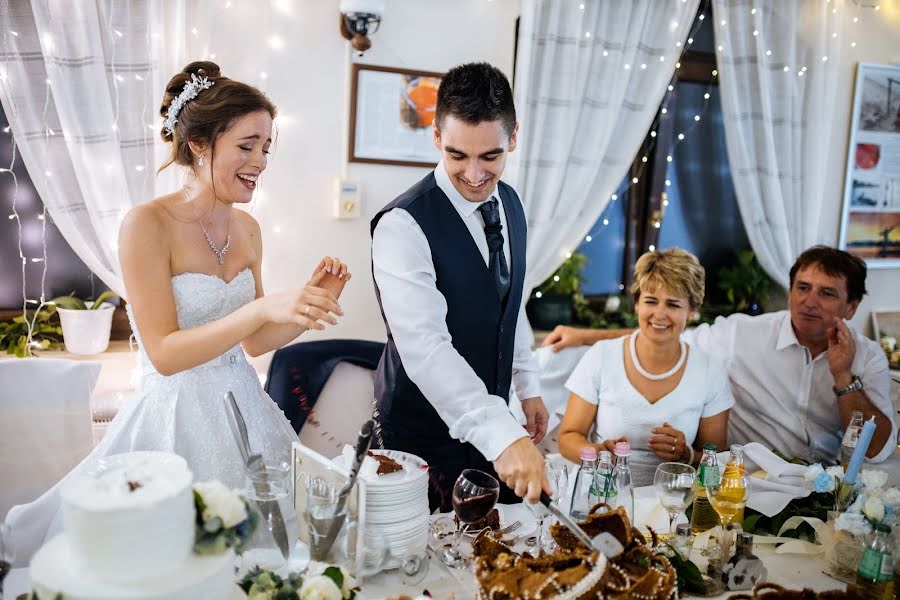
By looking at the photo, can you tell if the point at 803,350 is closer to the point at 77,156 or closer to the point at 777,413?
the point at 777,413

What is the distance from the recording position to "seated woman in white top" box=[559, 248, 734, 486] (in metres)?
2.38

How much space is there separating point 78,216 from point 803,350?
2737 mm

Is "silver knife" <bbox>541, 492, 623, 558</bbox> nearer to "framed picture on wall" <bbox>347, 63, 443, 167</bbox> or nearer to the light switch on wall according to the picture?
the light switch on wall

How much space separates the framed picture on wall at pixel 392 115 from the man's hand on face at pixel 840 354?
5.65 feet

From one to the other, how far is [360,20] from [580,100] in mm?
1099

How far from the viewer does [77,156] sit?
2.74 m

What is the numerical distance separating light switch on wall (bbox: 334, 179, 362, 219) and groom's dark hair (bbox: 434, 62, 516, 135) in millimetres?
1366

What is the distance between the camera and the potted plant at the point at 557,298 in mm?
3775

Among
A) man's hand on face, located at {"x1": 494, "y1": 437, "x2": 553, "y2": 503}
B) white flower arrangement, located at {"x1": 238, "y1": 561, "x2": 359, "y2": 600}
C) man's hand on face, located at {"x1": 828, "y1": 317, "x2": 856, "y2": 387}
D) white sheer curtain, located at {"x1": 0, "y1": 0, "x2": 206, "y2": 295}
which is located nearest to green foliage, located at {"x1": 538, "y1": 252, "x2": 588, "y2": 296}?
man's hand on face, located at {"x1": 828, "y1": 317, "x2": 856, "y2": 387}

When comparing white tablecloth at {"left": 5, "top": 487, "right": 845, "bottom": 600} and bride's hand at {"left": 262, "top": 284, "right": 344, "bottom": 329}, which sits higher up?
bride's hand at {"left": 262, "top": 284, "right": 344, "bottom": 329}

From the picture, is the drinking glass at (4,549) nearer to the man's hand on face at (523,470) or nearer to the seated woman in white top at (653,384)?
the man's hand on face at (523,470)

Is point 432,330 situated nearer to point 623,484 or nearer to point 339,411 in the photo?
point 623,484

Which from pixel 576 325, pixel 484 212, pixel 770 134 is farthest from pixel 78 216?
pixel 770 134

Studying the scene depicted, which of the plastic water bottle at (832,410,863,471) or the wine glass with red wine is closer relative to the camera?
the wine glass with red wine
